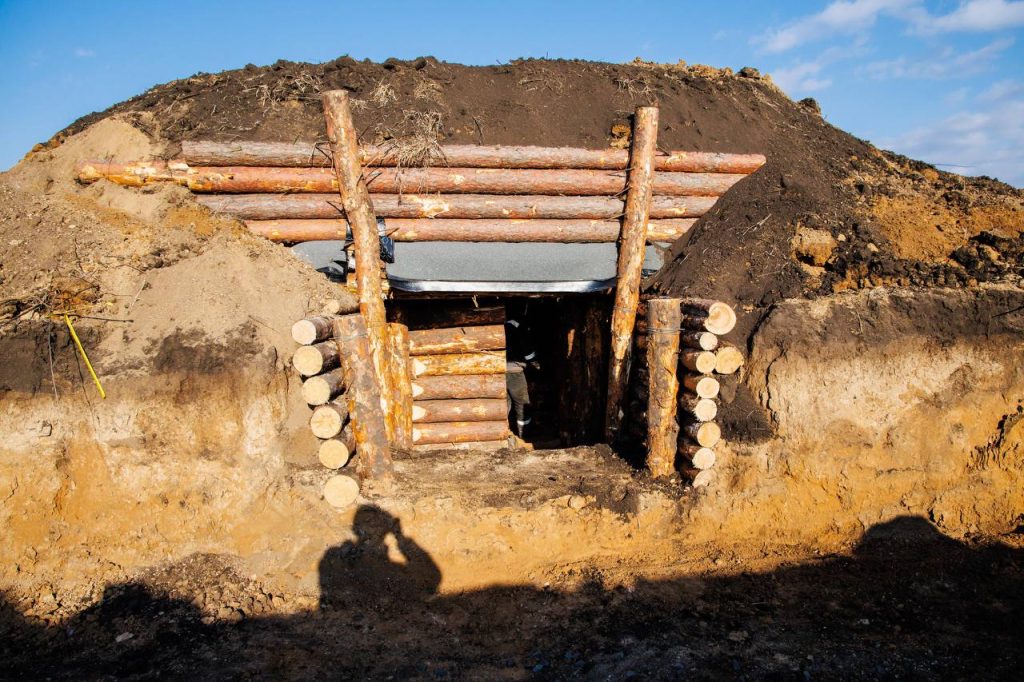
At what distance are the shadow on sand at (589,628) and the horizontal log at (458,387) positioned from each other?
10.0ft

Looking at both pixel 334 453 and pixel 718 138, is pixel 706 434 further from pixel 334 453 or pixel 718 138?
pixel 718 138

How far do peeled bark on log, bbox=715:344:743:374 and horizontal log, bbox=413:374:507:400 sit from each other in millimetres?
3758

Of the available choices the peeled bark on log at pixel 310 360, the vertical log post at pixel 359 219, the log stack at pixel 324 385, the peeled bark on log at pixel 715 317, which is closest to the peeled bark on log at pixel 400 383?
the vertical log post at pixel 359 219

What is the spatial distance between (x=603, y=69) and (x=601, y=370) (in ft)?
16.2

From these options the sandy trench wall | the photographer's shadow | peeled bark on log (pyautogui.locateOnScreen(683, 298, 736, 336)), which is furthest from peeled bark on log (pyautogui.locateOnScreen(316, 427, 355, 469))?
peeled bark on log (pyautogui.locateOnScreen(683, 298, 736, 336))

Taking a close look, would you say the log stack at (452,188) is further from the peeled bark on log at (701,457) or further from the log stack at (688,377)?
the peeled bark on log at (701,457)

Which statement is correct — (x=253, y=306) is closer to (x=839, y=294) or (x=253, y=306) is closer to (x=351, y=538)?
(x=351, y=538)

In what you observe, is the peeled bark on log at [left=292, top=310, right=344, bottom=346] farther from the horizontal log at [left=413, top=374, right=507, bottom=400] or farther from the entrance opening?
the horizontal log at [left=413, top=374, right=507, bottom=400]

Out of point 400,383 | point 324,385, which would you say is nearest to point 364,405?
point 324,385

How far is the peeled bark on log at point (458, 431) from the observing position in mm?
8875

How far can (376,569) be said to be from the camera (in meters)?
5.64

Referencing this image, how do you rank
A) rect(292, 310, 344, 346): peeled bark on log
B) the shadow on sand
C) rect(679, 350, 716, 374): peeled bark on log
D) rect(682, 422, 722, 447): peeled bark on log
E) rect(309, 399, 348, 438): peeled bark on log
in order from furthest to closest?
1. rect(682, 422, 722, 447): peeled bark on log
2. rect(679, 350, 716, 374): peeled bark on log
3. rect(309, 399, 348, 438): peeled bark on log
4. rect(292, 310, 344, 346): peeled bark on log
5. the shadow on sand

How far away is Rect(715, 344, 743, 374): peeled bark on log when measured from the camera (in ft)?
20.1

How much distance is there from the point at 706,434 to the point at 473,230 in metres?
3.80
